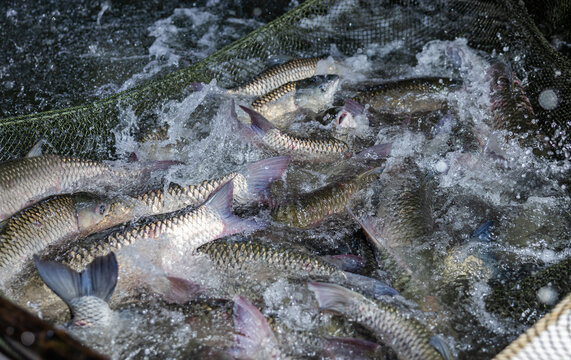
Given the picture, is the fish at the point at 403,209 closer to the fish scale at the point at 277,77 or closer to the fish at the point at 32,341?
the fish scale at the point at 277,77

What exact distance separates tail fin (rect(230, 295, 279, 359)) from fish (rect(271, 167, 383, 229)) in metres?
0.87

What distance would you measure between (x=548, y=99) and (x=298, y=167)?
229 cm

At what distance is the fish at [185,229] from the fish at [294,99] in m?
1.17

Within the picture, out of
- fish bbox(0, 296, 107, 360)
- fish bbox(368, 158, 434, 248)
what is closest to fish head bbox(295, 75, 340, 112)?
fish bbox(368, 158, 434, 248)

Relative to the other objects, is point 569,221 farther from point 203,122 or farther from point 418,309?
point 203,122

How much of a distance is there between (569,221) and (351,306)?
1.87 m

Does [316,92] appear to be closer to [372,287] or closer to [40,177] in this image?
[372,287]

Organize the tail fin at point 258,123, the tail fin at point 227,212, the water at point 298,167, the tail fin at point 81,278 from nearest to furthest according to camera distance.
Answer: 1. the tail fin at point 81,278
2. the water at point 298,167
3. the tail fin at point 227,212
4. the tail fin at point 258,123

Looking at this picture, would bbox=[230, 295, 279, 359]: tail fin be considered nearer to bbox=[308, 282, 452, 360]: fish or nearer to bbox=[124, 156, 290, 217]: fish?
bbox=[308, 282, 452, 360]: fish

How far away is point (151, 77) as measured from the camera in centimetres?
468

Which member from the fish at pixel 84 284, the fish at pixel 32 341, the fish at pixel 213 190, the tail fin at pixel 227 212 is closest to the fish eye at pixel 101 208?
the fish at pixel 213 190

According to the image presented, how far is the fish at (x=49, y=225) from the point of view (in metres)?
2.71

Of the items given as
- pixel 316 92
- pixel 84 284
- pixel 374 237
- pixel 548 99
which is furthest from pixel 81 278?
pixel 548 99

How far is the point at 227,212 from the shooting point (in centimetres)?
290
